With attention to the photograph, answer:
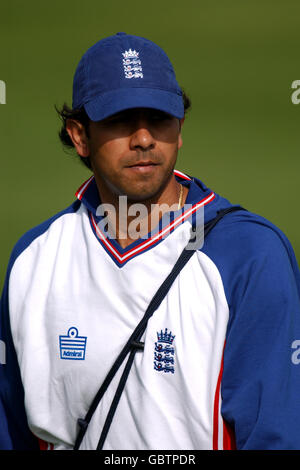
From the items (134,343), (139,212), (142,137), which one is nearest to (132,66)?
(142,137)

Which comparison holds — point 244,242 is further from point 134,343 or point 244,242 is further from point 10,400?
point 10,400

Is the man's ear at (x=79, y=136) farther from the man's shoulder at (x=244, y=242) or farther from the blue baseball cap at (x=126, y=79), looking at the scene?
the man's shoulder at (x=244, y=242)

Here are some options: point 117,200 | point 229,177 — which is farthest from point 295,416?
point 229,177

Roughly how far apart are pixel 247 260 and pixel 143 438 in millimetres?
334

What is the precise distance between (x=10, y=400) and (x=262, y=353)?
0.56 meters

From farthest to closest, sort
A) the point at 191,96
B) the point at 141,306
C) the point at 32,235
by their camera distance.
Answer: the point at 191,96 → the point at 32,235 → the point at 141,306

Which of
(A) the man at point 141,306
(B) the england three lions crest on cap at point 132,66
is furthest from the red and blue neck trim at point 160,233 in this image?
(B) the england three lions crest on cap at point 132,66

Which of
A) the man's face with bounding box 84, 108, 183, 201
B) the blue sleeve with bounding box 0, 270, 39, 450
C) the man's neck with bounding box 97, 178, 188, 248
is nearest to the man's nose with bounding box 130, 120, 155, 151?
the man's face with bounding box 84, 108, 183, 201

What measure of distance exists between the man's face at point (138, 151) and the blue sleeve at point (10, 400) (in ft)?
1.07

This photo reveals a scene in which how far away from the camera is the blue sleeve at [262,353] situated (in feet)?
4.17

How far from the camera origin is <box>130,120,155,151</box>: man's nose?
143 centimetres

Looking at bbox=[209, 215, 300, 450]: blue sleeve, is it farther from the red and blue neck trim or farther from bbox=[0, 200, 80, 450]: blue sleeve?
bbox=[0, 200, 80, 450]: blue sleeve

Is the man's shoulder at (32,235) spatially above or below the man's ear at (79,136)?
below

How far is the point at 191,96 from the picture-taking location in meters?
2.98
